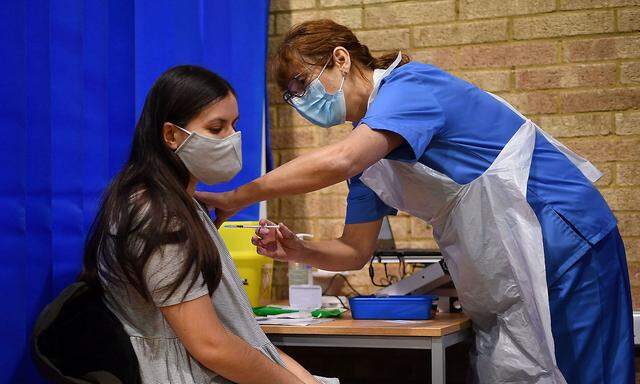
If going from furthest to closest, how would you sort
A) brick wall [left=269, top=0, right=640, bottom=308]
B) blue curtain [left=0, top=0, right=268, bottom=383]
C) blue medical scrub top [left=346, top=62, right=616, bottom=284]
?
brick wall [left=269, top=0, right=640, bottom=308] → blue medical scrub top [left=346, top=62, right=616, bottom=284] → blue curtain [left=0, top=0, right=268, bottom=383]

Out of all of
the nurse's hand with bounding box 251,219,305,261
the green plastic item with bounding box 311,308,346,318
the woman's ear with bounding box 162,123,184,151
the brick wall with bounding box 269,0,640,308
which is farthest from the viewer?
the brick wall with bounding box 269,0,640,308

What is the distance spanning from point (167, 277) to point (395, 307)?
3.10 feet

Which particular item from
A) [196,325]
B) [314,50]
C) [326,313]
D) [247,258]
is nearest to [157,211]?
[196,325]

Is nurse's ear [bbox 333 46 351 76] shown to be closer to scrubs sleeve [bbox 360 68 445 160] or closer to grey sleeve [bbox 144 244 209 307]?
scrubs sleeve [bbox 360 68 445 160]

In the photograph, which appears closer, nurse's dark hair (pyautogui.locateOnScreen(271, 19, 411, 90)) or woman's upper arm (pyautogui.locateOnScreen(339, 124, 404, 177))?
woman's upper arm (pyautogui.locateOnScreen(339, 124, 404, 177))

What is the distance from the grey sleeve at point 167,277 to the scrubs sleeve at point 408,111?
1.88ft

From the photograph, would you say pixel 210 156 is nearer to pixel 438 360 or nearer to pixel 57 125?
pixel 57 125

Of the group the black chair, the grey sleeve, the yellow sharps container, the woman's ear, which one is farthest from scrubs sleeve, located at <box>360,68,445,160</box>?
the yellow sharps container

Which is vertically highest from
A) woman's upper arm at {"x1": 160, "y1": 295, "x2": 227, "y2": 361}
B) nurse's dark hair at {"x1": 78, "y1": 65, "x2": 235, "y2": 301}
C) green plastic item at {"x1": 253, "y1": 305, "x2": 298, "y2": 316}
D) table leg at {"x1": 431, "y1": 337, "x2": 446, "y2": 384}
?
nurse's dark hair at {"x1": 78, "y1": 65, "x2": 235, "y2": 301}

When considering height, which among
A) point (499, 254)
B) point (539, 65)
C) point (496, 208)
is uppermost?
point (539, 65)

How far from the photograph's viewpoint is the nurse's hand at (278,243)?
2.22 m

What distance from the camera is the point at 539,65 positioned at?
298 centimetres

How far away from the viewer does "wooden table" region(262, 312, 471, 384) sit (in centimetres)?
204

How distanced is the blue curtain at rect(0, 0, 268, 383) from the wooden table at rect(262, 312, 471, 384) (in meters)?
0.62
